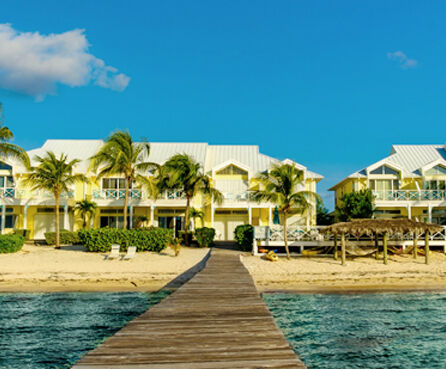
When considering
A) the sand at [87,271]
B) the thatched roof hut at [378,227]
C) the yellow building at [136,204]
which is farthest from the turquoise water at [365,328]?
the yellow building at [136,204]

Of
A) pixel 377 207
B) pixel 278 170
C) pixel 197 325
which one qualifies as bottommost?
pixel 197 325

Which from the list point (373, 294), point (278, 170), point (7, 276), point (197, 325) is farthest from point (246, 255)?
point (197, 325)

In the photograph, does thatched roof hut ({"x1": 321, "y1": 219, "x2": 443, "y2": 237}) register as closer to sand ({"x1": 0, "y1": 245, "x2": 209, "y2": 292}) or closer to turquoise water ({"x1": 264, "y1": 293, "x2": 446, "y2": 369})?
turquoise water ({"x1": 264, "y1": 293, "x2": 446, "y2": 369})

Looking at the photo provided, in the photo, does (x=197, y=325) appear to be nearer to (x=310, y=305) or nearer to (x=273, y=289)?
(x=310, y=305)

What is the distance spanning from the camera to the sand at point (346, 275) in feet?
51.4

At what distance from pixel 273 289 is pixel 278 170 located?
7.95 m

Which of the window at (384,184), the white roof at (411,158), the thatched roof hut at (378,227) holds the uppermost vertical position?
the white roof at (411,158)

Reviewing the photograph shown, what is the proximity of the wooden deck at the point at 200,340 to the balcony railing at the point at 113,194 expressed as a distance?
21.5m

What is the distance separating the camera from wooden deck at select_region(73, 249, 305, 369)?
15.9ft

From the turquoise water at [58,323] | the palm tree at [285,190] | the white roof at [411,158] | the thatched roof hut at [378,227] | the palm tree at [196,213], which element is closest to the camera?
the turquoise water at [58,323]

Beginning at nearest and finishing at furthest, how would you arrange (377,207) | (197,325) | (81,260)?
(197,325), (81,260), (377,207)

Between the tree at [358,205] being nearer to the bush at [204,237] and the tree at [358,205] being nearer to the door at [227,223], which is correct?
the door at [227,223]

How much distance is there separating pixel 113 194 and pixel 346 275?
1932 cm

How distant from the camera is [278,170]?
21.3 metres
